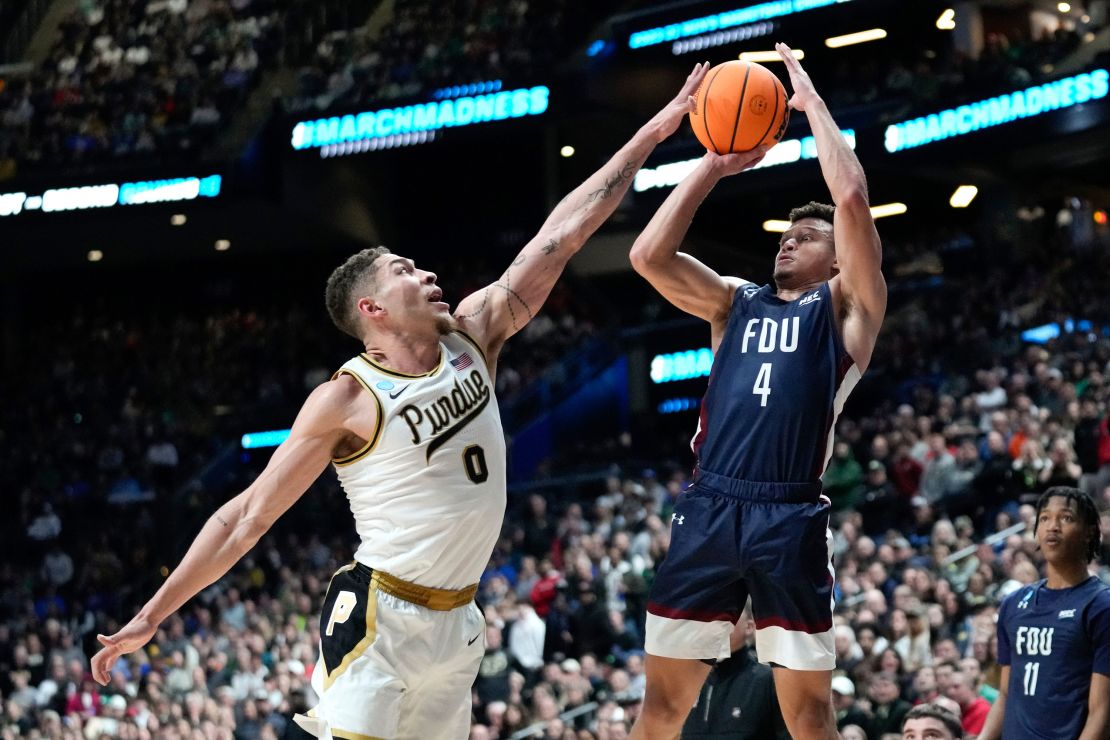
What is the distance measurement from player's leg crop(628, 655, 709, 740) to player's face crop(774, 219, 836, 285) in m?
1.42

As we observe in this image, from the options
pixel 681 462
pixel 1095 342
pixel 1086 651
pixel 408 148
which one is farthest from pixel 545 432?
pixel 1086 651

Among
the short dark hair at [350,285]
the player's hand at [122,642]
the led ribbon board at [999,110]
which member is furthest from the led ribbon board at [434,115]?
the player's hand at [122,642]

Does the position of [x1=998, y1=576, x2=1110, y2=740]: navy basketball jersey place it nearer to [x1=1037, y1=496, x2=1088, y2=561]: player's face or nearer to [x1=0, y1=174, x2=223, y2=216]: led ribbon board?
[x1=1037, y1=496, x2=1088, y2=561]: player's face

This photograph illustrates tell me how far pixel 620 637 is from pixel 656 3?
13.9 meters

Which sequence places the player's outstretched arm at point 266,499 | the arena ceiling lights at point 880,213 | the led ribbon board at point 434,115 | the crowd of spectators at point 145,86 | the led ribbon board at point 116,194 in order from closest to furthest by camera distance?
the player's outstretched arm at point 266,499 < the led ribbon board at point 434,115 < the arena ceiling lights at point 880,213 < the led ribbon board at point 116,194 < the crowd of spectators at point 145,86

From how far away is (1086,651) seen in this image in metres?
5.79

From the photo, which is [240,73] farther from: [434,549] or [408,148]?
[434,549]

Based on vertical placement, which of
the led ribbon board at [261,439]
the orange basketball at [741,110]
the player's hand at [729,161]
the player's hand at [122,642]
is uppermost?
the orange basketball at [741,110]

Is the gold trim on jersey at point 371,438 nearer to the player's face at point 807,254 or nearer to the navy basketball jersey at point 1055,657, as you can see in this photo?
the player's face at point 807,254

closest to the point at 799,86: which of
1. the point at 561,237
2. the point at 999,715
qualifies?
the point at 561,237

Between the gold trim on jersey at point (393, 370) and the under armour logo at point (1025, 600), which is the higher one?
the gold trim on jersey at point (393, 370)

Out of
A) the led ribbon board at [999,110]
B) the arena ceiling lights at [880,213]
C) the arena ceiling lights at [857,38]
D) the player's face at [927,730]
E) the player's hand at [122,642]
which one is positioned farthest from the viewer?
the arena ceiling lights at [880,213]

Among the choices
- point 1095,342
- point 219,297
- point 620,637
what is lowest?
point 620,637

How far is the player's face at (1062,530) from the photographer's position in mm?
5855
